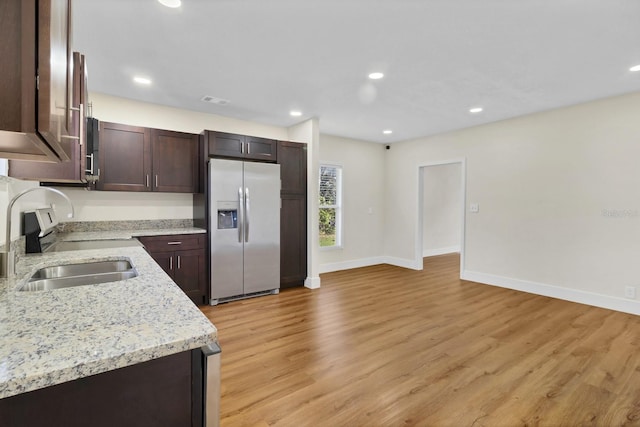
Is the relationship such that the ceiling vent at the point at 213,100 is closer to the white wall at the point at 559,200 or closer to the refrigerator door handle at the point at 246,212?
the refrigerator door handle at the point at 246,212

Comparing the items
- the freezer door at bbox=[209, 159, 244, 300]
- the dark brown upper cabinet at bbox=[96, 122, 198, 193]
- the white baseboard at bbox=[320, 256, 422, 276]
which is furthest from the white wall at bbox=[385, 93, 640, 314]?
the dark brown upper cabinet at bbox=[96, 122, 198, 193]

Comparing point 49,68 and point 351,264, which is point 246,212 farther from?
point 49,68

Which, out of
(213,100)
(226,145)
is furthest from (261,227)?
(213,100)

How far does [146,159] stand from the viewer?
3.73 metres

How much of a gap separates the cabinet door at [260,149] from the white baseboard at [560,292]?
3738 millimetres

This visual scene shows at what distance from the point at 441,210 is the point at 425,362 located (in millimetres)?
5765

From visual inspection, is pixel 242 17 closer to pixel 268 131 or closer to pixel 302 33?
pixel 302 33

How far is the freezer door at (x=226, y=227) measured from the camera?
12.4ft

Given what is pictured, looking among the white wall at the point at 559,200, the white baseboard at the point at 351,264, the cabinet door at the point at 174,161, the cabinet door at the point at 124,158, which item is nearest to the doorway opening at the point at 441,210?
the white baseboard at the point at 351,264

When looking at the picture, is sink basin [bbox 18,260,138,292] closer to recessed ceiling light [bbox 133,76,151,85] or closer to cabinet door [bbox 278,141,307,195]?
recessed ceiling light [bbox 133,76,151,85]

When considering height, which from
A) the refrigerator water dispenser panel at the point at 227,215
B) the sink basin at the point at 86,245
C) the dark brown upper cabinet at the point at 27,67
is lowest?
the sink basin at the point at 86,245

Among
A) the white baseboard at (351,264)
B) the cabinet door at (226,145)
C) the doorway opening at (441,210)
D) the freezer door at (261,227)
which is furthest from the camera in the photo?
the doorway opening at (441,210)

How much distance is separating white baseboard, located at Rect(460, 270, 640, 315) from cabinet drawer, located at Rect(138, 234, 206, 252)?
4252 millimetres

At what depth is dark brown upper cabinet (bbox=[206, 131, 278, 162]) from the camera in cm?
393
